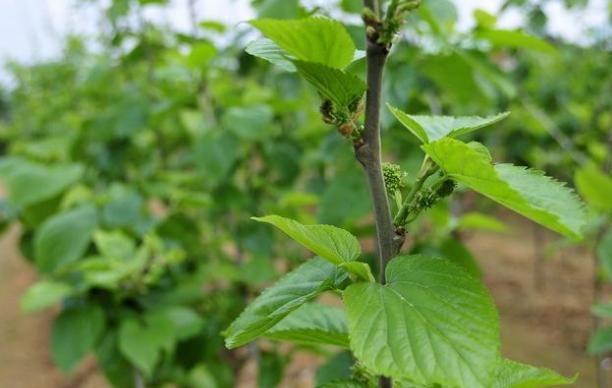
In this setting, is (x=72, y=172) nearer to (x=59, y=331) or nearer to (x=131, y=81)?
(x=59, y=331)

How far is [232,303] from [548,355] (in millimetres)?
2021

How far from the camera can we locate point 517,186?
0.50 meters

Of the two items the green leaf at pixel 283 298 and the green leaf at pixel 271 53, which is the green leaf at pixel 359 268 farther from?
the green leaf at pixel 271 53

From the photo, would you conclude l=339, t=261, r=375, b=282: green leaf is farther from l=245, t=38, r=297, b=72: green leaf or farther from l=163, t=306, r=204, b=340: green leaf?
l=163, t=306, r=204, b=340: green leaf

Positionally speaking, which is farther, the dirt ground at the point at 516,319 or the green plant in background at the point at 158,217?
the dirt ground at the point at 516,319

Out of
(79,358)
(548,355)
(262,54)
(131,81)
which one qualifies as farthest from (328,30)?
(548,355)

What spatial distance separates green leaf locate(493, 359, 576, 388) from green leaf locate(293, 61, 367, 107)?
279mm

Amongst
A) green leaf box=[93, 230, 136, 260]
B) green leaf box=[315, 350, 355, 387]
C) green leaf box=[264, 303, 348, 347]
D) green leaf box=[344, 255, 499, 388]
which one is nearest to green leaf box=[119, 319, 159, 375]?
green leaf box=[93, 230, 136, 260]

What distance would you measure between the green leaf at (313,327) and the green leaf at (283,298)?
44mm

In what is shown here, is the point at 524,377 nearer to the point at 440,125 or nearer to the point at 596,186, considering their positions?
the point at 440,125

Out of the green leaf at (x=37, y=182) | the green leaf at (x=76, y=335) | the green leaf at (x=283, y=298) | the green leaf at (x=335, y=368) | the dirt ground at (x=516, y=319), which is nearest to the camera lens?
the green leaf at (x=283, y=298)

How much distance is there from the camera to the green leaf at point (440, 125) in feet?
1.90

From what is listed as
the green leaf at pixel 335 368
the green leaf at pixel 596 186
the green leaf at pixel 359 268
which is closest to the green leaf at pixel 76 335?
the green leaf at pixel 335 368

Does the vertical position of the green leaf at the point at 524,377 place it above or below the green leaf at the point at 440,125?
below
